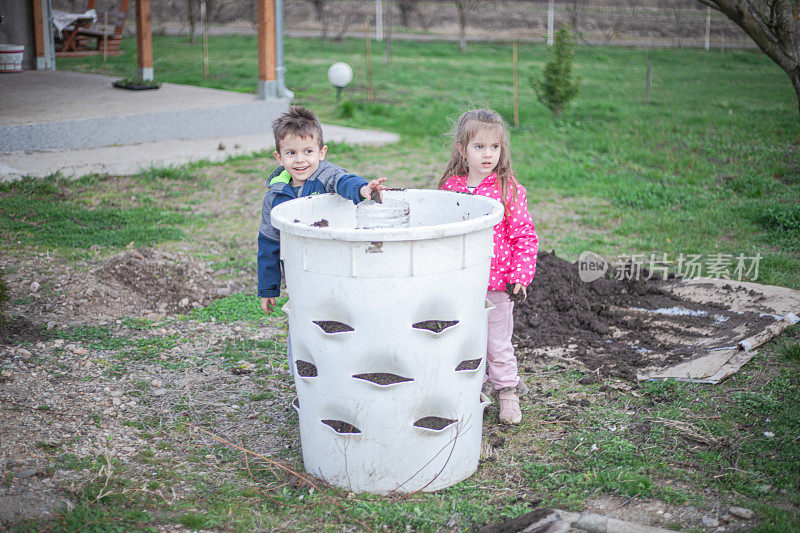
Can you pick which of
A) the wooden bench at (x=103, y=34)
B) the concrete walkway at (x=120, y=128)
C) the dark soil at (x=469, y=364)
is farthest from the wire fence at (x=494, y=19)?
the dark soil at (x=469, y=364)

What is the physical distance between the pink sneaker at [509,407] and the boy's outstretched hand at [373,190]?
116 centimetres

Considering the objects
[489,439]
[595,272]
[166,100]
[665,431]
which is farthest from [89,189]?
[665,431]

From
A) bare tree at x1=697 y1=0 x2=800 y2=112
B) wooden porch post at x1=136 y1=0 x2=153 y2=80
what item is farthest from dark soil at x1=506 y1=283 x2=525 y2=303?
wooden porch post at x1=136 y1=0 x2=153 y2=80

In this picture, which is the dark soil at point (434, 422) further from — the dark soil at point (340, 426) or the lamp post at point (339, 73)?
the lamp post at point (339, 73)

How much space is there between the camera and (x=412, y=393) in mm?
2492

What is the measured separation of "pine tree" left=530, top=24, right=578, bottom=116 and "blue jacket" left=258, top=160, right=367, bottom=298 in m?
9.00

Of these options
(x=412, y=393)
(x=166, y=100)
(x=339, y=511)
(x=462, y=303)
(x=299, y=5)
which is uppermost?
(x=299, y=5)

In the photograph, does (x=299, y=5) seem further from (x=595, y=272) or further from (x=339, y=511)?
(x=339, y=511)

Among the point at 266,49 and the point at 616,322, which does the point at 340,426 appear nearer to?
the point at 616,322

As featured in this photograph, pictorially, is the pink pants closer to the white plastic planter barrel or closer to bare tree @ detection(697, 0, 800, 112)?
the white plastic planter barrel

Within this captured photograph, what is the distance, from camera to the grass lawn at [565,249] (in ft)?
8.45

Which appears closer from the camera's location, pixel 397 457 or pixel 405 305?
pixel 405 305

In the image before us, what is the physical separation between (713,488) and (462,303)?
1168 millimetres

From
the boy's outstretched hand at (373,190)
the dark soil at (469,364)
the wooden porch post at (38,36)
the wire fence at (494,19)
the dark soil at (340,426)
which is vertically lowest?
the dark soil at (340,426)
